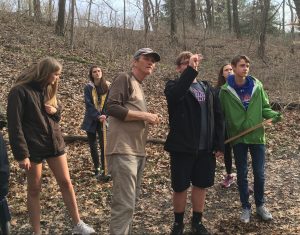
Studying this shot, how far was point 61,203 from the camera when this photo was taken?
5.74 meters

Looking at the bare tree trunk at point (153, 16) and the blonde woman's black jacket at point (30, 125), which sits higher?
the bare tree trunk at point (153, 16)

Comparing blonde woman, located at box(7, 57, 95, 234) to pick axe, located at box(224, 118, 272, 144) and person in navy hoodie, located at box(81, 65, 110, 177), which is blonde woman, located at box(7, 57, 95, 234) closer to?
pick axe, located at box(224, 118, 272, 144)

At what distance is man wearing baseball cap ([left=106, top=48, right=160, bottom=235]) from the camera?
3805mm

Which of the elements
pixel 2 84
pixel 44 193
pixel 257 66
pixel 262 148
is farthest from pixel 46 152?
pixel 257 66

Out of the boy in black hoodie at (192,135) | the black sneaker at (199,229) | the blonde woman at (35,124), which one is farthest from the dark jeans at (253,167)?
the blonde woman at (35,124)

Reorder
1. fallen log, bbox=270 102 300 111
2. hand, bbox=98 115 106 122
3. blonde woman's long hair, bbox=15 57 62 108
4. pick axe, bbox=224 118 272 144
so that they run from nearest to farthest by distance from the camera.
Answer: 1. blonde woman's long hair, bbox=15 57 62 108
2. pick axe, bbox=224 118 272 144
3. hand, bbox=98 115 106 122
4. fallen log, bbox=270 102 300 111

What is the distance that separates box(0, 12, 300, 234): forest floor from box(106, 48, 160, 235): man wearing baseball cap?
1170mm

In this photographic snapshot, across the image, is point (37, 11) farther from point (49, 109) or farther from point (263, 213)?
point (263, 213)

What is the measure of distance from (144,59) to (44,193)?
10.8 feet

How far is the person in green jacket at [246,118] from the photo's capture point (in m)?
4.94

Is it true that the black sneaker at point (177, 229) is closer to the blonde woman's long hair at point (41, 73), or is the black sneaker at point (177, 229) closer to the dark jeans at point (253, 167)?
the dark jeans at point (253, 167)

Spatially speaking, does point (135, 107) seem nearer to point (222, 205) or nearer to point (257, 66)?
point (222, 205)

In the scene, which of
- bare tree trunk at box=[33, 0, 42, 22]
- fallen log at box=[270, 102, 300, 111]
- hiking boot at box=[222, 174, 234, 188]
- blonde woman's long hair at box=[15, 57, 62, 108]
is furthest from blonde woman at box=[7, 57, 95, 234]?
bare tree trunk at box=[33, 0, 42, 22]

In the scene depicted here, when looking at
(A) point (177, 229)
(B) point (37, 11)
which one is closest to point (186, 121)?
(A) point (177, 229)
